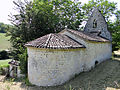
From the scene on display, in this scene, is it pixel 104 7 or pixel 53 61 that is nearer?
pixel 53 61

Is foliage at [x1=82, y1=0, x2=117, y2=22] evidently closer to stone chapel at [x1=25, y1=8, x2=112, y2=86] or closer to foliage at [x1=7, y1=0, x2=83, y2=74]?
foliage at [x1=7, y1=0, x2=83, y2=74]

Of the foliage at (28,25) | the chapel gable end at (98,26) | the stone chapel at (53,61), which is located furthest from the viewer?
the chapel gable end at (98,26)

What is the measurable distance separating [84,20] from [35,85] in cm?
2276

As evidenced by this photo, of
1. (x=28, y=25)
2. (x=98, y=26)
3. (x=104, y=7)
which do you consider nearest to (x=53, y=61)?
(x=28, y=25)

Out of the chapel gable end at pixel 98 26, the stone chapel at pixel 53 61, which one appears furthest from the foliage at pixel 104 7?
the stone chapel at pixel 53 61

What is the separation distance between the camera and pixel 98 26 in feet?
59.2

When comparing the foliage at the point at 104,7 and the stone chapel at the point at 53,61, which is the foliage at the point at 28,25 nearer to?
the stone chapel at the point at 53,61

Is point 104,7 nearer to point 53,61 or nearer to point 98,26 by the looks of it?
point 98,26

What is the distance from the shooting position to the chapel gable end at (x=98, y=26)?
57.0ft

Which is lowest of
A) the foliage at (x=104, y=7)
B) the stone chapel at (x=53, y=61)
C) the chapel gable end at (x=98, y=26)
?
the stone chapel at (x=53, y=61)

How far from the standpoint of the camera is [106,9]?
2700 cm

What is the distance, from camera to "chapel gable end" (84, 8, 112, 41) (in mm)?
17375

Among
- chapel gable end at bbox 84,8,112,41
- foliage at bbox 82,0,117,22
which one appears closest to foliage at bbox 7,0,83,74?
chapel gable end at bbox 84,8,112,41

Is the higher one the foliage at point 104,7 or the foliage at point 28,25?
the foliage at point 104,7
